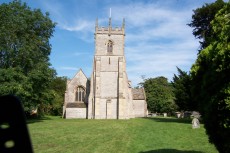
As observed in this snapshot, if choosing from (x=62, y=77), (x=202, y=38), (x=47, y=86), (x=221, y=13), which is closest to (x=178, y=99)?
(x=202, y=38)

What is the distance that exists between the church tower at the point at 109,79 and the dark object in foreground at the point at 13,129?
5576cm

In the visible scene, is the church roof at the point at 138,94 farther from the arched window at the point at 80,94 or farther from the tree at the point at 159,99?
the tree at the point at 159,99

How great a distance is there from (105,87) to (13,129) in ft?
189

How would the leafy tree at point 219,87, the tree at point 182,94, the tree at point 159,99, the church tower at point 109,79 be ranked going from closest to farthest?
the leafy tree at point 219,87 → the tree at point 182,94 → the church tower at point 109,79 → the tree at point 159,99

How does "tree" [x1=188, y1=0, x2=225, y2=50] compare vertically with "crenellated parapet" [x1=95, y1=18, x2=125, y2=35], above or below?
below

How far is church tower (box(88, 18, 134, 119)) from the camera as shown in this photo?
57.0m

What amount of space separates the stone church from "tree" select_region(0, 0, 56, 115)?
18.0 m

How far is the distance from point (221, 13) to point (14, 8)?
33.6m

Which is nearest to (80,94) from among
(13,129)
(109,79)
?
(109,79)

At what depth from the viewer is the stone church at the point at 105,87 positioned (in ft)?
187

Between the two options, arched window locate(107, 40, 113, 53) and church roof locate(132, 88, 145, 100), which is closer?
arched window locate(107, 40, 113, 53)

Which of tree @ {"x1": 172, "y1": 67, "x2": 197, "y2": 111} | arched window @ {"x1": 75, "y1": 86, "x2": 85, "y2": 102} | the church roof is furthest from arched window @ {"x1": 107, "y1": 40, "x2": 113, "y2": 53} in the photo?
tree @ {"x1": 172, "y1": 67, "x2": 197, "y2": 111}

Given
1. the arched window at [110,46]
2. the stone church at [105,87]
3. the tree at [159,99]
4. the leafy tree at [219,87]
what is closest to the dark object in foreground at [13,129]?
the leafy tree at [219,87]

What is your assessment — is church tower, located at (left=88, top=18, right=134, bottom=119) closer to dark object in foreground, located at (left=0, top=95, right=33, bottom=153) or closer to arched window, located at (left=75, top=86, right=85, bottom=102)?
arched window, located at (left=75, top=86, right=85, bottom=102)
